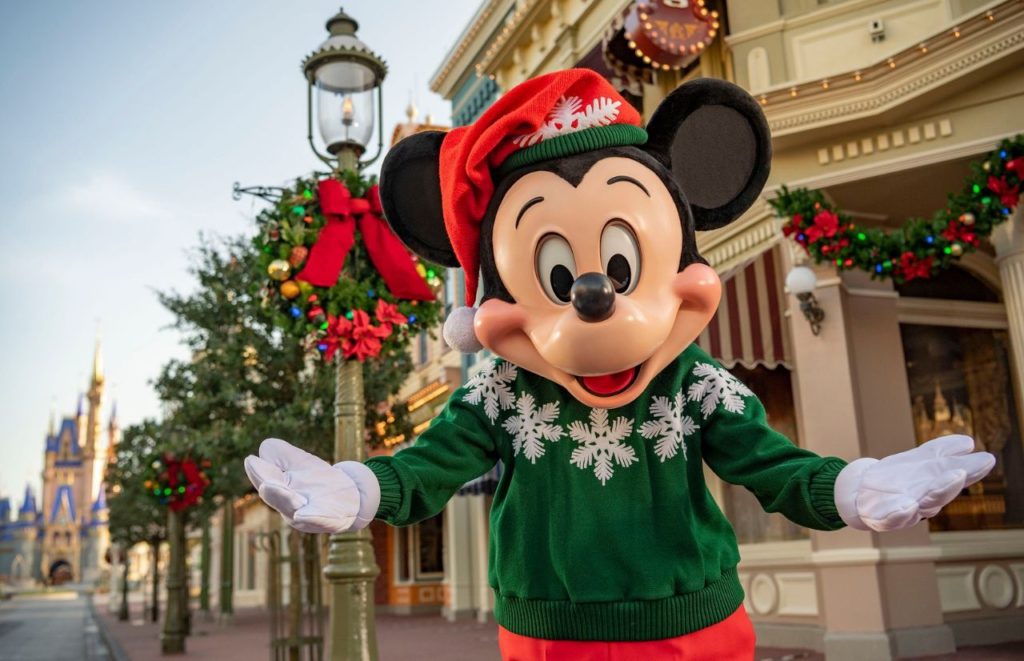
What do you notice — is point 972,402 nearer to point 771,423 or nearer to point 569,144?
point 771,423

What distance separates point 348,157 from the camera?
5.92 meters

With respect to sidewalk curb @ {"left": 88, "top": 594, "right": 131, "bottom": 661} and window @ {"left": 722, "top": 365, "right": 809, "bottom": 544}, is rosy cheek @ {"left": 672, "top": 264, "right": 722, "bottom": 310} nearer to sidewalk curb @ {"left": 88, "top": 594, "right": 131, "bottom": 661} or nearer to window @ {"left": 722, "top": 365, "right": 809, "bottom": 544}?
window @ {"left": 722, "top": 365, "right": 809, "bottom": 544}

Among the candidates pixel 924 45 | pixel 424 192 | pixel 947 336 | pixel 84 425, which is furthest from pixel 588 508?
pixel 84 425

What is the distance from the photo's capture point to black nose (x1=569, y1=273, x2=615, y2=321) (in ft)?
6.72

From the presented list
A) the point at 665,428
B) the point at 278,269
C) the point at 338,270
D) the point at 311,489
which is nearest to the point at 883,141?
the point at 338,270

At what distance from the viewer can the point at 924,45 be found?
24.0 ft

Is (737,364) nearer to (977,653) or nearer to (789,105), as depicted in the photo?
(789,105)

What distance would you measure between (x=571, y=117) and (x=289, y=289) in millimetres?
3245

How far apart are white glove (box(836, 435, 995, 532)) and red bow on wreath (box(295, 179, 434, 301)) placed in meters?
3.79

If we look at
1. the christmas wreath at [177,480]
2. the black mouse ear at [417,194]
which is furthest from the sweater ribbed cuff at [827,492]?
the christmas wreath at [177,480]

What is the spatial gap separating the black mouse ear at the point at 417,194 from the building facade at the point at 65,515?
343 ft

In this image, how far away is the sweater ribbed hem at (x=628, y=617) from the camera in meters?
2.20

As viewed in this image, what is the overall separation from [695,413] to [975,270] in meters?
8.10

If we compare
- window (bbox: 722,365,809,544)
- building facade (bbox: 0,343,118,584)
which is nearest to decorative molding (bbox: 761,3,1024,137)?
window (bbox: 722,365,809,544)
